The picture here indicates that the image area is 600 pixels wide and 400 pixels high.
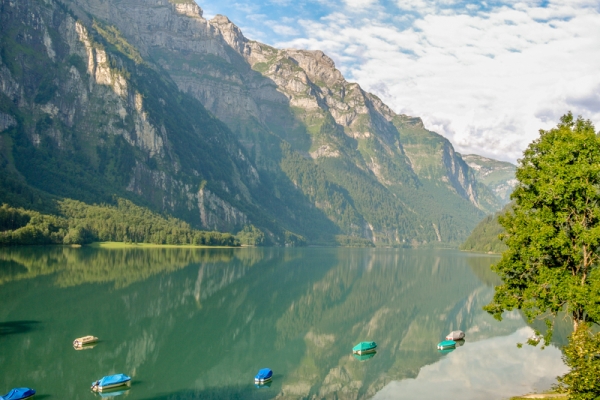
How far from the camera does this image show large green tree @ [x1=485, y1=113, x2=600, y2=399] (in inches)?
1443

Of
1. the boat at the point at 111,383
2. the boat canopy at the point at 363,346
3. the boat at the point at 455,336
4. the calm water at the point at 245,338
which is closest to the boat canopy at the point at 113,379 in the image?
the boat at the point at 111,383

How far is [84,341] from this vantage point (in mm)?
59750

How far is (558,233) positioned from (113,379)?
3798 cm

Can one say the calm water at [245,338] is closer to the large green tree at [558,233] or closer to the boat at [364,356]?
the boat at [364,356]

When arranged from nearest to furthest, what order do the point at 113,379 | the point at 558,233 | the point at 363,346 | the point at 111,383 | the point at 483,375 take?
1. the point at 558,233
2. the point at 111,383
3. the point at 113,379
4. the point at 483,375
5. the point at 363,346

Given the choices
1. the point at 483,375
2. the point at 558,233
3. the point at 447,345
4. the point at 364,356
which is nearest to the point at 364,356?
the point at 364,356

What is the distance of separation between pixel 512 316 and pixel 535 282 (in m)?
72.3

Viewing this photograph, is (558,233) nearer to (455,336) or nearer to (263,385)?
(263,385)

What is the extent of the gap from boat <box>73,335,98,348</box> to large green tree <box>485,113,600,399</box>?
142 feet

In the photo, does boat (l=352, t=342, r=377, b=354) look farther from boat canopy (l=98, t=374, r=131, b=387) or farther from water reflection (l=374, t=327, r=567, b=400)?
boat canopy (l=98, t=374, r=131, b=387)

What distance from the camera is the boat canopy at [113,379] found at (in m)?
45.8

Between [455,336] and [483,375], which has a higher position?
[483,375]

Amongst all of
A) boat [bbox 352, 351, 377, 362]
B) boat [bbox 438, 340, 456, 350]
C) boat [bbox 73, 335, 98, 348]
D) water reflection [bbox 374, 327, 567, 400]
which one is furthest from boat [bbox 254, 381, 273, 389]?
boat [bbox 438, 340, 456, 350]

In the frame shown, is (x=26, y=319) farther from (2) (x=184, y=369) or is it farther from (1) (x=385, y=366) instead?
(1) (x=385, y=366)
